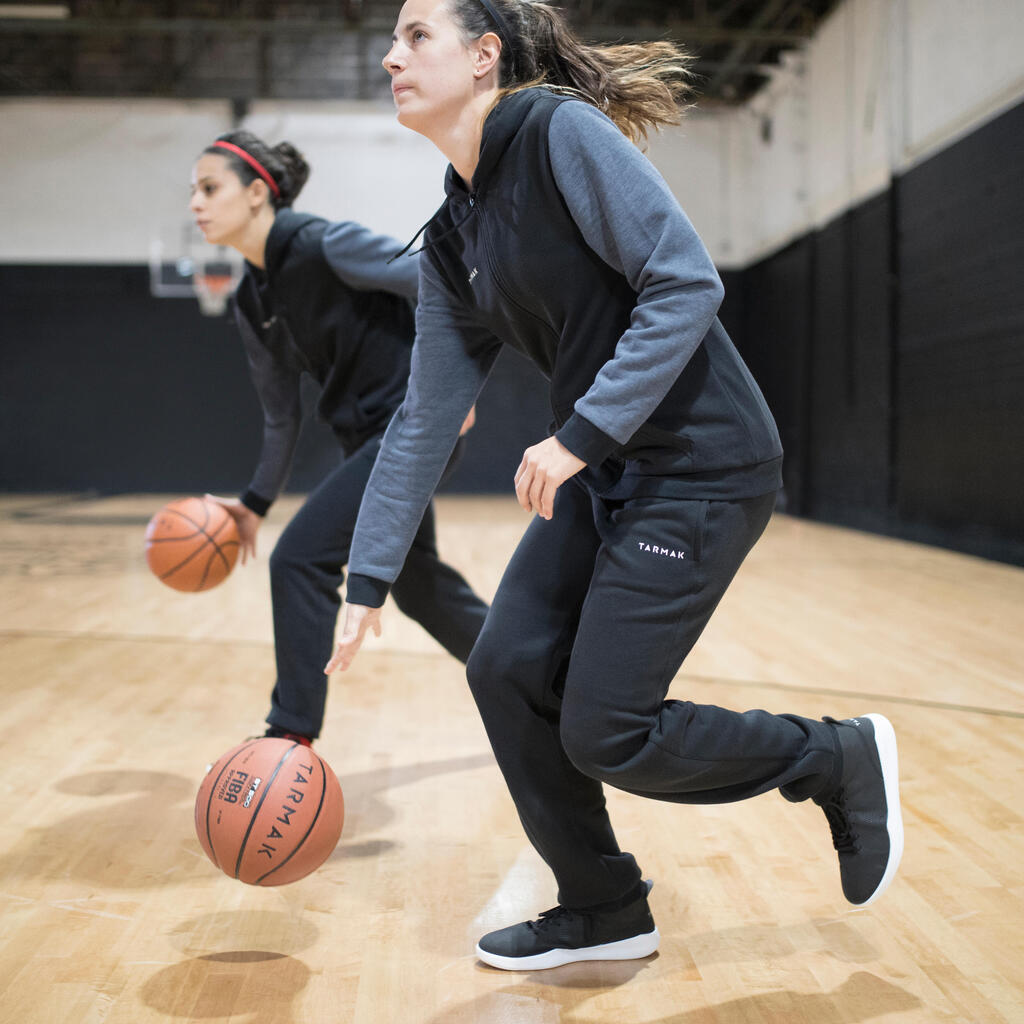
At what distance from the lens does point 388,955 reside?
5.69ft

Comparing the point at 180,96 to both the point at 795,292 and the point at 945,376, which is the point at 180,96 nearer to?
the point at 795,292

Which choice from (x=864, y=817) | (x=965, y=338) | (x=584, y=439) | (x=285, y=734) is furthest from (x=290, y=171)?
(x=965, y=338)

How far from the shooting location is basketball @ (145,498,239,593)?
2773 millimetres

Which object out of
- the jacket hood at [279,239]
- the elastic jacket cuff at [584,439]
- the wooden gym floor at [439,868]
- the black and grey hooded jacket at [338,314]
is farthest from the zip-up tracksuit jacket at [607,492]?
the jacket hood at [279,239]

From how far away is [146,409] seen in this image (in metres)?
14.2

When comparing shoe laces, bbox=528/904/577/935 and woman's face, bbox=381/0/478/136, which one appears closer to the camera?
woman's face, bbox=381/0/478/136

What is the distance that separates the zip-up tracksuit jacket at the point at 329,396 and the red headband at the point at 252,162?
3.0 inches

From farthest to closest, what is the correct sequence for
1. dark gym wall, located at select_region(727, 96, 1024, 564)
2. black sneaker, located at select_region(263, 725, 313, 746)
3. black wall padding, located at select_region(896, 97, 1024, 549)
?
dark gym wall, located at select_region(727, 96, 1024, 564) < black wall padding, located at select_region(896, 97, 1024, 549) < black sneaker, located at select_region(263, 725, 313, 746)

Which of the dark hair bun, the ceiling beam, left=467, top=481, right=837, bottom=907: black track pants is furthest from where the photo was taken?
the ceiling beam

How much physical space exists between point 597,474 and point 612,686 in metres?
0.30

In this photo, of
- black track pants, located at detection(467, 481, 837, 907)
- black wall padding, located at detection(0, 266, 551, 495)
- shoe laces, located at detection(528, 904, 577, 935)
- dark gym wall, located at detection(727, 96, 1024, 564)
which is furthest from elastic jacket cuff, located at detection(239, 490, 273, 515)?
black wall padding, located at detection(0, 266, 551, 495)

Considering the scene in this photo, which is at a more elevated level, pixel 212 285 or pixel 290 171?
pixel 212 285

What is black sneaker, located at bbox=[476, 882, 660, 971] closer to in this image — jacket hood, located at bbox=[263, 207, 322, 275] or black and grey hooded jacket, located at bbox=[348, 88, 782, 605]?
black and grey hooded jacket, located at bbox=[348, 88, 782, 605]

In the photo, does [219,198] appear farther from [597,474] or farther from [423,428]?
[597,474]
